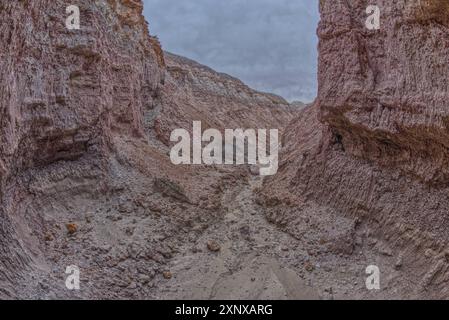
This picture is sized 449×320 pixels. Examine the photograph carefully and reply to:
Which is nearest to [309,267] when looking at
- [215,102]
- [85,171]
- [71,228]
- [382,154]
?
[382,154]

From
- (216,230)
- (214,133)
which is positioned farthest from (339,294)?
(214,133)

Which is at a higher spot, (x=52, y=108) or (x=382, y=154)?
(x=52, y=108)

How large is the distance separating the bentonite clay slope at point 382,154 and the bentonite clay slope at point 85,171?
3.35 meters

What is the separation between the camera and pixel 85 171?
40.7 feet

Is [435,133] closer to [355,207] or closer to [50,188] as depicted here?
[355,207]

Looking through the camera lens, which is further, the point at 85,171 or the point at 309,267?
the point at 85,171

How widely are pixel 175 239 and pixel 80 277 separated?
3.12m

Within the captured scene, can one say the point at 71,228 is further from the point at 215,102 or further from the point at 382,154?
the point at 215,102

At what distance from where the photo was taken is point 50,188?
11227 mm

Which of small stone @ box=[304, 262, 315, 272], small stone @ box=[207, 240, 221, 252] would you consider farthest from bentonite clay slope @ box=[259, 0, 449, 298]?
small stone @ box=[207, 240, 221, 252]

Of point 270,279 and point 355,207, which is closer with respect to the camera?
point 270,279

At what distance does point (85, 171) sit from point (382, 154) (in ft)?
26.8

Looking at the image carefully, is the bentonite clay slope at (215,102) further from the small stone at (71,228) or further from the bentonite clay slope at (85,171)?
the small stone at (71,228)

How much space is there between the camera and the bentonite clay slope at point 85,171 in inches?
358
